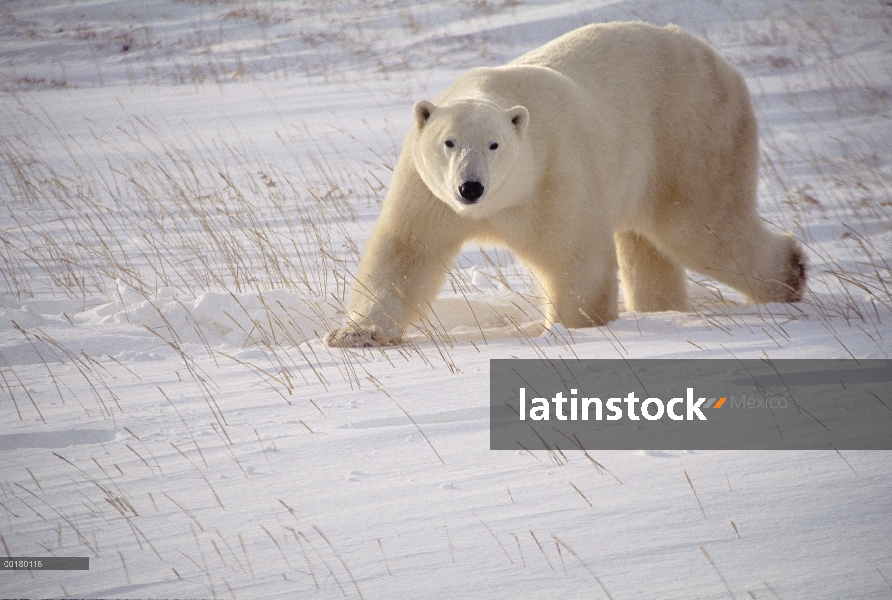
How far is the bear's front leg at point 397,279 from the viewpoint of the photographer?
4066 millimetres

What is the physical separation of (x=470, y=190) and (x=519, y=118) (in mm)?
600

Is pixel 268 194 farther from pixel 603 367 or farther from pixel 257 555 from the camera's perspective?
pixel 257 555

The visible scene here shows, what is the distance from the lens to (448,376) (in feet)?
10.4

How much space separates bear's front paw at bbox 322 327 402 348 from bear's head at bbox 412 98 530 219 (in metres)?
0.77

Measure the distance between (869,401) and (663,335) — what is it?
119cm

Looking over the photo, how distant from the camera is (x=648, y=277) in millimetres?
5188

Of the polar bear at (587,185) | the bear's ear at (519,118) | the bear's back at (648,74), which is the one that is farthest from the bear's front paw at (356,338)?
the bear's back at (648,74)

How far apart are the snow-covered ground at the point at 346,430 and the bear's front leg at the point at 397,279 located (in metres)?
0.19

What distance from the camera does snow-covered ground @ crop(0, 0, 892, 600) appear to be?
179 cm
